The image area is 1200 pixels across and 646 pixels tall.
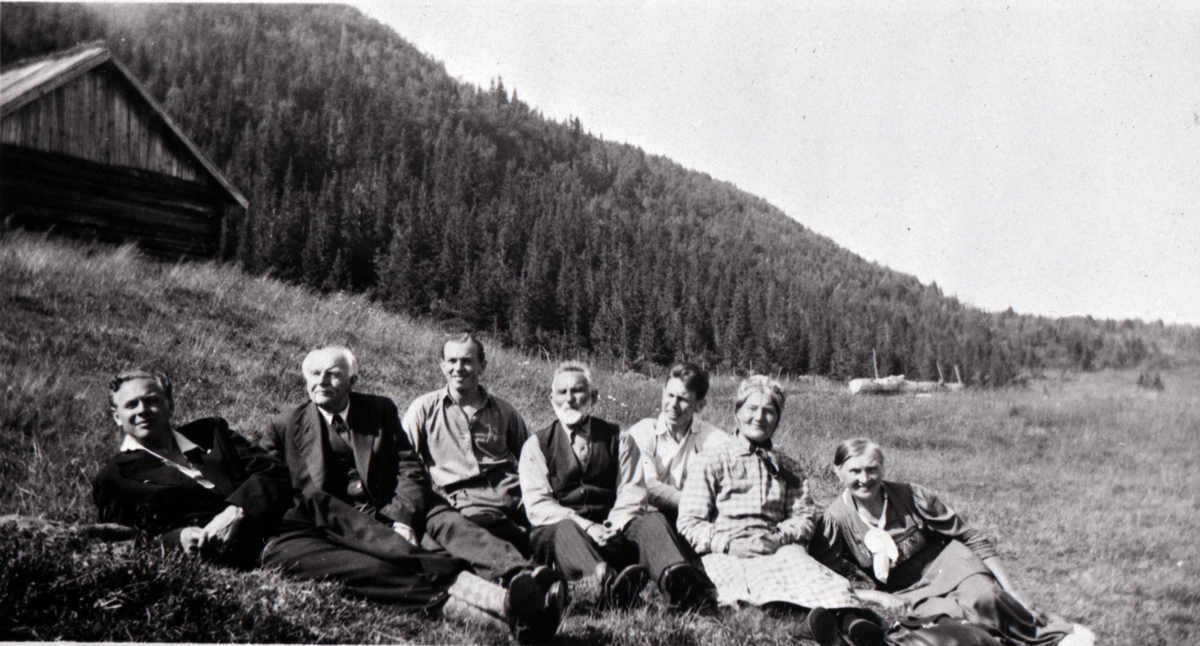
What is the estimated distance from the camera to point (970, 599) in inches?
115

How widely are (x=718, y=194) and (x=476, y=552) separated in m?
20.0

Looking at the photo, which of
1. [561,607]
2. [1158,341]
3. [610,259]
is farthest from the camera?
[610,259]

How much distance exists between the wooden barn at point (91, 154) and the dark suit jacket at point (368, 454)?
3.89 m

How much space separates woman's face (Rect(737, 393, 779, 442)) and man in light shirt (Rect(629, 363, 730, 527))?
0.25 metres

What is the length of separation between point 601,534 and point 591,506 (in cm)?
30

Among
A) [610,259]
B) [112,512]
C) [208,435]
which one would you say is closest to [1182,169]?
[208,435]

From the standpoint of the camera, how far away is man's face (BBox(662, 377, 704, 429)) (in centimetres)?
364

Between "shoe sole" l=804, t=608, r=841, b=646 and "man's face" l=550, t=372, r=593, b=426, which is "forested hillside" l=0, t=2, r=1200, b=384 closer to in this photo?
"man's face" l=550, t=372, r=593, b=426

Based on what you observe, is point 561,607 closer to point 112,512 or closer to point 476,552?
point 476,552

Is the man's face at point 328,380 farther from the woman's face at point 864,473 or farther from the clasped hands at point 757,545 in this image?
the woman's face at point 864,473

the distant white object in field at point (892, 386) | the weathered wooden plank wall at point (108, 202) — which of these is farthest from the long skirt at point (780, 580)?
the distant white object in field at point (892, 386)

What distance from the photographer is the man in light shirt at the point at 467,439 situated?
357cm

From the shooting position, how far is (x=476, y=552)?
9.63ft

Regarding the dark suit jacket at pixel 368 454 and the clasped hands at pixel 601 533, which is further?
the dark suit jacket at pixel 368 454
